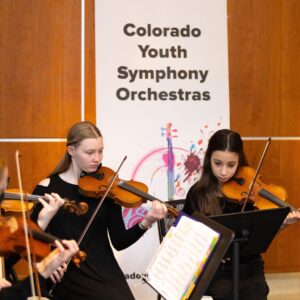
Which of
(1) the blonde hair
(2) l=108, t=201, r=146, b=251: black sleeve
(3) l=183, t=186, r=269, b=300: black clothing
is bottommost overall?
(3) l=183, t=186, r=269, b=300: black clothing

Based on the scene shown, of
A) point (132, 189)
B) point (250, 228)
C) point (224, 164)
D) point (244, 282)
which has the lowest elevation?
point (244, 282)

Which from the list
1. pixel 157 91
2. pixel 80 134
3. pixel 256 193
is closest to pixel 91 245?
pixel 80 134

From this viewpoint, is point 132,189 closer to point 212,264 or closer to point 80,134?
point 80,134

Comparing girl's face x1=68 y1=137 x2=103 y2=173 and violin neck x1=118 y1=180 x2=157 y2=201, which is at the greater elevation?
girl's face x1=68 y1=137 x2=103 y2=173

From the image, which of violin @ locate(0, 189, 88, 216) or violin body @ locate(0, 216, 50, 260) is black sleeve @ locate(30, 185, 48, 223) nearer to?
violin @ locate(0, 189, 88, 216)

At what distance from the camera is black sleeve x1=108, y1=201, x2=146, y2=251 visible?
7.95 ft

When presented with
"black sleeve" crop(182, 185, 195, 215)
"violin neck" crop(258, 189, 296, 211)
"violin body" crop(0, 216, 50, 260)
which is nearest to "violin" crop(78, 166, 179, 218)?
"black sleeve" crop(182, 185, 195, 215)

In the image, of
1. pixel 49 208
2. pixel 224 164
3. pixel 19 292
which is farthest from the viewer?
pixel 224 164

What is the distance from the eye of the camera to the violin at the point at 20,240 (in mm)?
1786

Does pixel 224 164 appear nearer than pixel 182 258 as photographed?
No

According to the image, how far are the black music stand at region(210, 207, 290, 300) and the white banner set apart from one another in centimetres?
109

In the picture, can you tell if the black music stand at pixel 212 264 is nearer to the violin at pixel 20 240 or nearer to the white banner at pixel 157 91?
the violin at pixel 20 240

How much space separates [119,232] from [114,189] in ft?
0.70

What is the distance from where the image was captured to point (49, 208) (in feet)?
6.97
